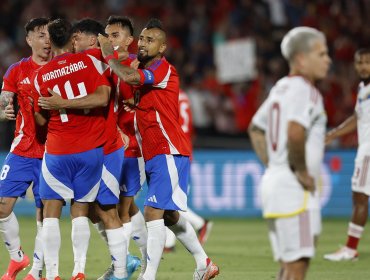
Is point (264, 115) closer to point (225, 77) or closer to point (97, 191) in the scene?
point (97, 191)

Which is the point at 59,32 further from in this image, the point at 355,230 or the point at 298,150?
the point at 355,230

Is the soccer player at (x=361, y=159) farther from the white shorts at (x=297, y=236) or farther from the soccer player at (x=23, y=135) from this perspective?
the white shorts at (x=297, y=236)

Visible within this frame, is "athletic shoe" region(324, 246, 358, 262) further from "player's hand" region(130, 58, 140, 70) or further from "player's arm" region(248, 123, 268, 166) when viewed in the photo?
"player's arm" region(248, 123, 268, 166)

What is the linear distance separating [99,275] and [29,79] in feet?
7.74

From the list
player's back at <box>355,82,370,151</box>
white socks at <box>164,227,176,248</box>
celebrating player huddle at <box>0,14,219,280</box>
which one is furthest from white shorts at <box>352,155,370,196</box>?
celebrating player huddle at <box>0,14,219,280</box>

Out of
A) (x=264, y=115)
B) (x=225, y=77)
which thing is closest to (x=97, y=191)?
(x=264, y=115)


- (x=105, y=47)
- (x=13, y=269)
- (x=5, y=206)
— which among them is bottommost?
(x=13, y=269)

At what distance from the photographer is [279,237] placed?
6.89m

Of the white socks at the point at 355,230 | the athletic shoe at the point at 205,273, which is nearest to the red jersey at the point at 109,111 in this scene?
the athletic shoe at the point at 205,273

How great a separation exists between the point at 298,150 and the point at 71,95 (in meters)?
2.72

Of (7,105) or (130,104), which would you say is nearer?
(130,104)

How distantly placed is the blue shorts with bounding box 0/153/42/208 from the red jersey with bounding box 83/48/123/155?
903mm

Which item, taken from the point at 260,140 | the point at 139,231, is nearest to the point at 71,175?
the point at 139,231

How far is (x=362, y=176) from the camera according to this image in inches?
464
